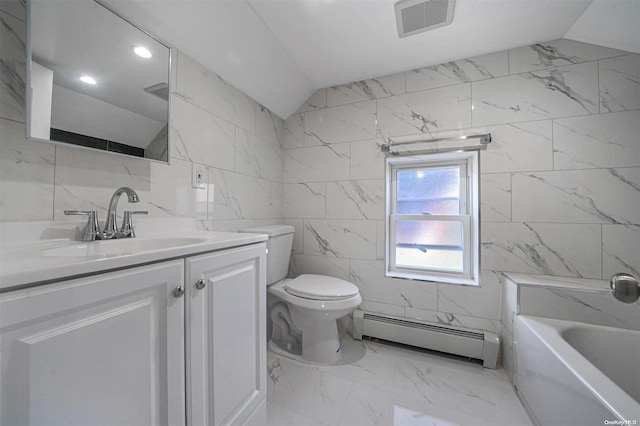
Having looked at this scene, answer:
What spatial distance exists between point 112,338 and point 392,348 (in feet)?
5.63

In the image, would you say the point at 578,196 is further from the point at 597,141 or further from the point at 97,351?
the point at 97,351

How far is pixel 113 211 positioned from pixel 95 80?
1.69ft

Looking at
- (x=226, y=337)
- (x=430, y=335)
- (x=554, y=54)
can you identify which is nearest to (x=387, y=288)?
(x=430, y=335)

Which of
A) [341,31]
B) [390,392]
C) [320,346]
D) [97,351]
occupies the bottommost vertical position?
[390,392]

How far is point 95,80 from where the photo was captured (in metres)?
0.93

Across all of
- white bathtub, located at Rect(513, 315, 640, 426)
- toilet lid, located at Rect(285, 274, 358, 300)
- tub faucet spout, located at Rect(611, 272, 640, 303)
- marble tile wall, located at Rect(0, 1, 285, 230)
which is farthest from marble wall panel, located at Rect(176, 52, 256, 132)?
white bathtub, located at Rect(513, 315, 640, 426)

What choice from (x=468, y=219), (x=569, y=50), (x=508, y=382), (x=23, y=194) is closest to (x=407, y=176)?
(x=468, y=219)

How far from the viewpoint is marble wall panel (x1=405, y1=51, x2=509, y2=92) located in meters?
1.62

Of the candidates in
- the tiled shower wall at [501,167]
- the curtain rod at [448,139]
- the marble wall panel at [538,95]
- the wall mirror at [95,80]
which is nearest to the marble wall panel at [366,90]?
the tiled shower wall at [501,167]

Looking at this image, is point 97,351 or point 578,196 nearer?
point 97,351

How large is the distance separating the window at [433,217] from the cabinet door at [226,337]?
1.21 m

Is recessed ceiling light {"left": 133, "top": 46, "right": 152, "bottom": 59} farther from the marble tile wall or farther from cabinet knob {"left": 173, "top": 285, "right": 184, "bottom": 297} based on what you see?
cabinet knob {"left": 173, "top": 285, "right": 184, "bottom": 297}

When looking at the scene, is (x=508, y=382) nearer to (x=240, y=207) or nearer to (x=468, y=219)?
(x=468, y=219)

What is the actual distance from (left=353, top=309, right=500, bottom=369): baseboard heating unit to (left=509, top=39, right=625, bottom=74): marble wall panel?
1.78 metres
